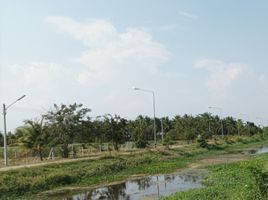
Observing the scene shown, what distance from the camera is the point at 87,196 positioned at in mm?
30203

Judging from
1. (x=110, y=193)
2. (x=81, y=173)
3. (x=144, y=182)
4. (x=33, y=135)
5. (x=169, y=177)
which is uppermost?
(x=33, y=135)

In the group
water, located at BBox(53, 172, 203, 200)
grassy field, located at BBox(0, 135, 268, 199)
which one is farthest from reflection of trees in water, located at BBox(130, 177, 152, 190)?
grassy field, located at BBox(0, 135, 268, 199)

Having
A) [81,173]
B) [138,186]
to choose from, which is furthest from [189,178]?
[81,173]

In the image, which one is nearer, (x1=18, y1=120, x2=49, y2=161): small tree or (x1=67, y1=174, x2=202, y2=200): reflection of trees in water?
(x1=67, y1=174, x2=202, y2=200): reflection of trees in water

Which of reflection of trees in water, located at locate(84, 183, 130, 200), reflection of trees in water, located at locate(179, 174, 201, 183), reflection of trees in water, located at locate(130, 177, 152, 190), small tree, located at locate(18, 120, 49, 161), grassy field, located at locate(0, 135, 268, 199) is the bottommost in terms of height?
reflection of trees in water, located at locate(84, 183, 130, 200)

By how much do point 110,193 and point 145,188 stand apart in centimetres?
315

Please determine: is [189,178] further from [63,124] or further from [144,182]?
[63,124]

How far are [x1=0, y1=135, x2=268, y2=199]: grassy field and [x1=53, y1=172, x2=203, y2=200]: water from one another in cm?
188

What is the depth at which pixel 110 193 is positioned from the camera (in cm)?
3123

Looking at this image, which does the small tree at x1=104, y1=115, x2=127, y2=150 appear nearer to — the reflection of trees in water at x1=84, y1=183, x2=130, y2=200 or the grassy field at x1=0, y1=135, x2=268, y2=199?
the grassy field at x1=0, y1=135, x2=268, y2=199

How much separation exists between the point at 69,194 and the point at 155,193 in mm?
5986

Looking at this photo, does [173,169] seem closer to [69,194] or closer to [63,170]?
[63,170]

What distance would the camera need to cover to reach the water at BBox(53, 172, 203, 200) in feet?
97.0

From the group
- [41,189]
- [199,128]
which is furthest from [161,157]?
[199,128]
